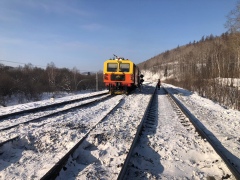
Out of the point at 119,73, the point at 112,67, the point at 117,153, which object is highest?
the point at 112,67

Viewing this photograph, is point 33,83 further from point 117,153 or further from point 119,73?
point 117,153

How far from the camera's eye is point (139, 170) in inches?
165

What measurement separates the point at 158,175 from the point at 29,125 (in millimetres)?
4416

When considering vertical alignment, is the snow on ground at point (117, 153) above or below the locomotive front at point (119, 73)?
below

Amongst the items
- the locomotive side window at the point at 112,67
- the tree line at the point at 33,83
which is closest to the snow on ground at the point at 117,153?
the locomotive side window at the point at 112,67

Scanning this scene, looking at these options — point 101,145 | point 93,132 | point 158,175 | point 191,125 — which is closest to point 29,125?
point 93,132

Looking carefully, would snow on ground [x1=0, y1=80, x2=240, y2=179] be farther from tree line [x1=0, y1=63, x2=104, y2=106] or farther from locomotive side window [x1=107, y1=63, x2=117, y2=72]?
tree line [x1=0, y1=63, x2=104, y2=106]

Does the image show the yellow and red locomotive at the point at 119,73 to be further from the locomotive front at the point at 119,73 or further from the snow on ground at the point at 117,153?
the snow on ground at the point at 117,153

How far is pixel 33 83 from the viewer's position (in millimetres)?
36312

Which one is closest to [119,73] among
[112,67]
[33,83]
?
[112,67]

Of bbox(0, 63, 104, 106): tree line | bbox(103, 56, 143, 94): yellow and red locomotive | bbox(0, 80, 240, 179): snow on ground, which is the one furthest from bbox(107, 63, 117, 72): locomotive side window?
bbox(0, 80, 240, 179): snow on ground

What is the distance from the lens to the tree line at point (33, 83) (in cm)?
3058

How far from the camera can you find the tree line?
1204 inches

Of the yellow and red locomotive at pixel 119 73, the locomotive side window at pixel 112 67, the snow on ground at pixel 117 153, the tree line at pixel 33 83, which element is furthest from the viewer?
the tree line at pixel 33 83
